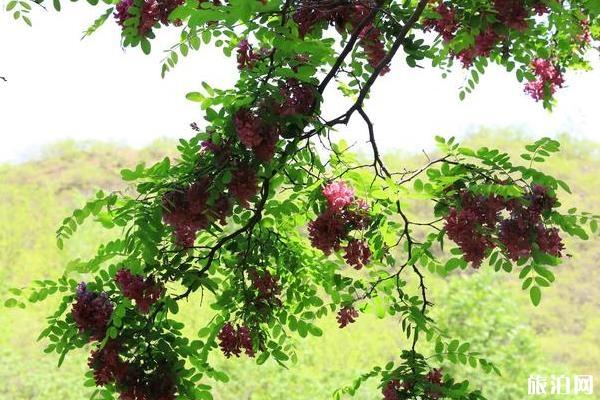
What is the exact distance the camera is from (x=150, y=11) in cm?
199

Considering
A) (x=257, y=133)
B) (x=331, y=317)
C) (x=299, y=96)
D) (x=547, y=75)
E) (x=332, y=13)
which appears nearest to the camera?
(x=257, y=133)

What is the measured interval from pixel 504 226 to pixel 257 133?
720mm

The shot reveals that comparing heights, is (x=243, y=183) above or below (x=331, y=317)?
below

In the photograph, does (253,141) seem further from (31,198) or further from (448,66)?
(31,198)

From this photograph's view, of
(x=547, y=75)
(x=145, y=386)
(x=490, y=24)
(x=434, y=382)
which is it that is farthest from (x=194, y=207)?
(x=547, y=75)

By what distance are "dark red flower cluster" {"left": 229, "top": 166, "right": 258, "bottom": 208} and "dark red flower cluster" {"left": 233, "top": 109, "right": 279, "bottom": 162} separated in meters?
0.05

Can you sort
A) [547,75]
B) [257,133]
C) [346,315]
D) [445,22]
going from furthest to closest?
[547,75]
[445,22]
[346,315]
[257,133]

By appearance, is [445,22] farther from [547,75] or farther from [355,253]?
[547,75]

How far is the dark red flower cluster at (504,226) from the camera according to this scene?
75.3 inches

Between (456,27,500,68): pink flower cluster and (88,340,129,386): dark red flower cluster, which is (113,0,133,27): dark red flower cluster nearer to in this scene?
(88,340,129,386): dark red flower cluster

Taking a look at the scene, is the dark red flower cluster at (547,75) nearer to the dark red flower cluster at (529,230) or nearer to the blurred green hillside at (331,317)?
the dark red flower cluster at (529,230)

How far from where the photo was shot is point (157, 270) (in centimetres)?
195

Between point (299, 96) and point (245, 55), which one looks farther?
point (245, 55)

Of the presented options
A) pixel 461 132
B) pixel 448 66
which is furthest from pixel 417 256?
pixel 461 132
